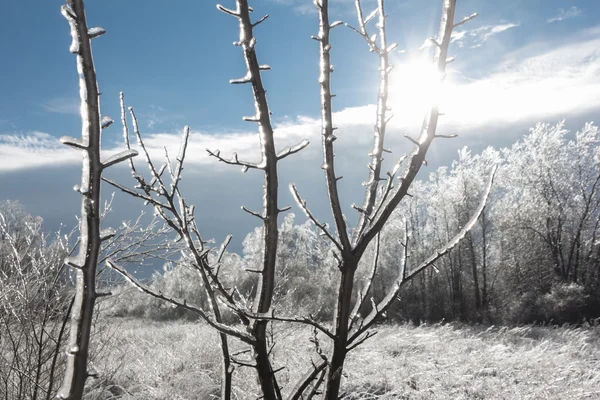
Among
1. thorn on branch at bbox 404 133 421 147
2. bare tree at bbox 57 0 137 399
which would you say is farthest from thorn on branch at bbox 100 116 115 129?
thorn on branch at bbox 404 133 421 147

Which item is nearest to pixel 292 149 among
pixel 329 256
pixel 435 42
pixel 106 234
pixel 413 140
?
pixel 413 140

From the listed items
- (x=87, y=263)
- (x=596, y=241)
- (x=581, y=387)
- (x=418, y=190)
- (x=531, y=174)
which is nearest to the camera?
(x=87, y=263)

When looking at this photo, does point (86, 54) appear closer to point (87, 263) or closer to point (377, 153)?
point (87, 263)

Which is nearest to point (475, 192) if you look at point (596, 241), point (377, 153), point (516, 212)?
point (516, 212)

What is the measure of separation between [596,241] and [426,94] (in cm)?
1619

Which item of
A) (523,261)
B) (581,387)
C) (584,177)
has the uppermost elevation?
(584,177)

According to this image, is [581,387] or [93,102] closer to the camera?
[93,102]

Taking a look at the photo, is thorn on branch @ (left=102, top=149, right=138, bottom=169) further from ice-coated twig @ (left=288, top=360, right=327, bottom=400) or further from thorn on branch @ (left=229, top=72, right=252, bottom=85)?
ice-coated twig @ (left=288, top=360, right=327, bottom=400)

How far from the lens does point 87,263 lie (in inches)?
17.5

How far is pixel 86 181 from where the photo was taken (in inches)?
17.6

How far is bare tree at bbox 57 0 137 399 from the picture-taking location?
0.43 meters

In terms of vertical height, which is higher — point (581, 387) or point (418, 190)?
point (418, 190)

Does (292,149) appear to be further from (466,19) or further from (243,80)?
(466,19)

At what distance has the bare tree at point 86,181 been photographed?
17.0 inches
